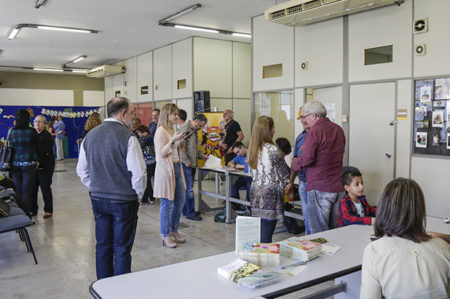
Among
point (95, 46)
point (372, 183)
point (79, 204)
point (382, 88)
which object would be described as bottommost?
point (79, 204)

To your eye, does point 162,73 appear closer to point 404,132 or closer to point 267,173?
point 404,132

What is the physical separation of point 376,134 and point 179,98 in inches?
224

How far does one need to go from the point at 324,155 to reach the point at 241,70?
23.1ft

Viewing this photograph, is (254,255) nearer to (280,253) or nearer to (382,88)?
(280,253)

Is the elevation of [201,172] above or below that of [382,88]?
below

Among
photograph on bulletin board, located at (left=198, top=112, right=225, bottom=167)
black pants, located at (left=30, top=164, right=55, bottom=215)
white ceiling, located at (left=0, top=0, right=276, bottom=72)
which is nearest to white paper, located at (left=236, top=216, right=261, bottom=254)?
black pants, located at (left=30, top=164, right=55, bottom=215)

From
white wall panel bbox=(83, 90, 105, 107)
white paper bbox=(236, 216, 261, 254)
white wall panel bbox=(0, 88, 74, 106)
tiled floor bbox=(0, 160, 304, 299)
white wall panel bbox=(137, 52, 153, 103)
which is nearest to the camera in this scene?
white paper bbox=(236, 216, 261, 254)

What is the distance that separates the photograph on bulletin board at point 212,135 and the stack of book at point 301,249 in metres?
6.63

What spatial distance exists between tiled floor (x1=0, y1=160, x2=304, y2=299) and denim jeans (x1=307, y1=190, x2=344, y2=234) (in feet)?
4.36

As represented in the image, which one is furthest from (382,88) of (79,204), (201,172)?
(79,204)

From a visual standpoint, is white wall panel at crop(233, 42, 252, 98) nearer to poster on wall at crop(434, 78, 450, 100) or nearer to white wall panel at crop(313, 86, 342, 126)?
white wall panel at crop(313, 86, 342, 126)

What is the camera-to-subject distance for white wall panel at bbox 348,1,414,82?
515 cm

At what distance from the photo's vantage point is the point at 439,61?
15.8ft

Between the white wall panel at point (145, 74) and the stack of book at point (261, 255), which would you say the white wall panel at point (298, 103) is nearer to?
the stack of book at point (261, 255)
